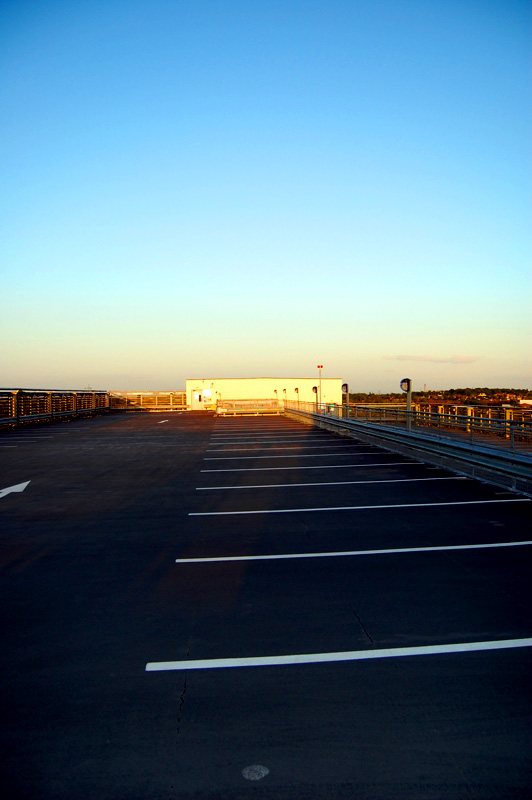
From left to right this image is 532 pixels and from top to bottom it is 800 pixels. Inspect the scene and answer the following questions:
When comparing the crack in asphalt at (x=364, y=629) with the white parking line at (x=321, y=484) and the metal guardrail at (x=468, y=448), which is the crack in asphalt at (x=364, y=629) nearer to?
the metal guardrail at (x=468, y=448)

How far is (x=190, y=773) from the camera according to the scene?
3.09 m

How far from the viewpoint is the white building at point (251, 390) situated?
63562 mm

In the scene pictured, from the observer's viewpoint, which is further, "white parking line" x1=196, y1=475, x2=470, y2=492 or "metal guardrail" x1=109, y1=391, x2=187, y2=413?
"metal guardrail" x1=109, y1=391, x2=187, y2=413

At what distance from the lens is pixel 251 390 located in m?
66.3

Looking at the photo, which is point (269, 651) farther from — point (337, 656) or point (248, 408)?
point (248, 408)

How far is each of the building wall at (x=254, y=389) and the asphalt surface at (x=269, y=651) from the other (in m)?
54.0

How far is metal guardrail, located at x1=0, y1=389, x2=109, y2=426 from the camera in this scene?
32.4 m

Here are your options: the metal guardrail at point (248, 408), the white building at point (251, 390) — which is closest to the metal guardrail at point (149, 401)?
the white building at point (251, 390)

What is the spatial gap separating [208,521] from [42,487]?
542 centimetres

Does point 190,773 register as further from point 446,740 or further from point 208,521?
point 208,521

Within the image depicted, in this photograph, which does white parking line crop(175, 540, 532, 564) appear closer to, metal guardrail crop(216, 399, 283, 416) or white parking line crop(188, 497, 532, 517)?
white parking line crop(188, 497, 532, 517)

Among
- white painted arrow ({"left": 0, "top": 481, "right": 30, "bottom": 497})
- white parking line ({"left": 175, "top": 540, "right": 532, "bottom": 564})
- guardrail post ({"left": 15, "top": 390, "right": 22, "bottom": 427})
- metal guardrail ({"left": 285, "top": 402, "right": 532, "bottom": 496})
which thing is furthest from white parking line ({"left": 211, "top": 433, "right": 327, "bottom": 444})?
white parking line ({"left": 175, "top": 540, "right": 532, "bottom": 564})

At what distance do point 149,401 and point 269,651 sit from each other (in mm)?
60233

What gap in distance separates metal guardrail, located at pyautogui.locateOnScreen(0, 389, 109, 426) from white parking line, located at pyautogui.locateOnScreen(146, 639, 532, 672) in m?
30.1
